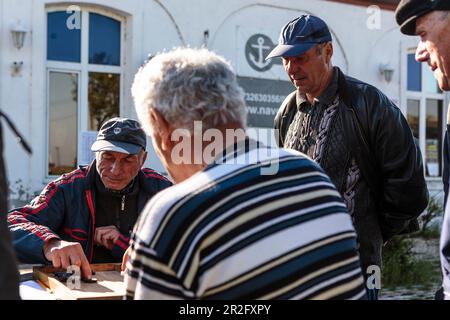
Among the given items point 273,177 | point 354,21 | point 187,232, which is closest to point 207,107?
point 273,177

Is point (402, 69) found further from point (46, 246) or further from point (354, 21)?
point (46, 246)

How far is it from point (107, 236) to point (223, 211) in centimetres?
167

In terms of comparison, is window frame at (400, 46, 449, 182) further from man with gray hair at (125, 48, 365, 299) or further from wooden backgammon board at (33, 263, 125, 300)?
man with gray hair at (125, 48, 365, 299)

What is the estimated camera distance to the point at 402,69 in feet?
39.3

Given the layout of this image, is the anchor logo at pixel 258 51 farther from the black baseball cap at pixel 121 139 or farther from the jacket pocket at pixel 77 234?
the jacket pocket at pixel 77 234

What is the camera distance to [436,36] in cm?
213

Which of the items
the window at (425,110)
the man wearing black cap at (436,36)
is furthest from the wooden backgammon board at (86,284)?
the window at (425,110)

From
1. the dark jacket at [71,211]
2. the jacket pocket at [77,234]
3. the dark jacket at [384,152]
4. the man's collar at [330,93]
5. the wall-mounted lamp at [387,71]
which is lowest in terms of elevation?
the jacket pocket at [77,234]

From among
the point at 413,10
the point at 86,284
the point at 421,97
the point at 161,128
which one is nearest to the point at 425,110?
the point at 421,97

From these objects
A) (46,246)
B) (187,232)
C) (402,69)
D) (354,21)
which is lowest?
(46,246)

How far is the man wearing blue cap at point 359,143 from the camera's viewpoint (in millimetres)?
3027

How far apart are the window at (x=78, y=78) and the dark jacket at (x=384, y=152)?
19.9 ft

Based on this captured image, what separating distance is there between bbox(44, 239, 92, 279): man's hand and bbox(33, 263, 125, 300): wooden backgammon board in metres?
0.04
